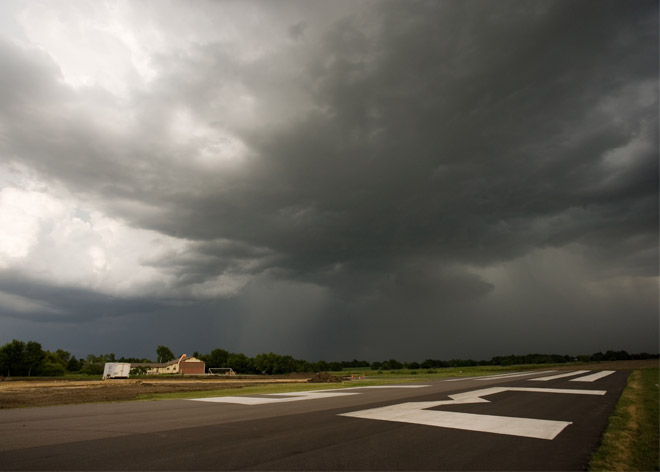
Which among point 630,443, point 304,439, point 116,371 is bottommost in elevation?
point 116,371

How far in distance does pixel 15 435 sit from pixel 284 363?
14038 centimetres

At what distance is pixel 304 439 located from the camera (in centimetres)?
1034

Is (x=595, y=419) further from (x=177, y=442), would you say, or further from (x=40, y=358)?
(x=40, y=358)

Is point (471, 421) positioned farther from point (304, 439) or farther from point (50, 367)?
point (50, 367)

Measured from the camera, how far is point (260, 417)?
14.6 metres

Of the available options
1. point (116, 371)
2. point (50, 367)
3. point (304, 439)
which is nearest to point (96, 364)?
point (50, 367)

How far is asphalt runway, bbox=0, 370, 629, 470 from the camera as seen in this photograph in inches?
317

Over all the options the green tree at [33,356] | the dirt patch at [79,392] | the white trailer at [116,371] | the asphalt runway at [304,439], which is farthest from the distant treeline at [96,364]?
the asphalt runway at [304,439]

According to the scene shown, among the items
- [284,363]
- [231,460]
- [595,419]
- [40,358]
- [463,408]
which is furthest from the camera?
[284,363]

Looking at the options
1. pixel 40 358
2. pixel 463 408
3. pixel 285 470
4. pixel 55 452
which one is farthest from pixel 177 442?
pixel 40 358

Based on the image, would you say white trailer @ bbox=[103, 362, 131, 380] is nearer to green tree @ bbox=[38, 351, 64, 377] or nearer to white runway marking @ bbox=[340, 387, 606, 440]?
green tree @ bbox=[38, 351, 64, 377]

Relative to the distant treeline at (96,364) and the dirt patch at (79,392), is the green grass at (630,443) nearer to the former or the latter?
the dirt patch at (79,392)

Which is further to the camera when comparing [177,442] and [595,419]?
[595,419]

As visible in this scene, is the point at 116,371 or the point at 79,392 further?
A: the point at 116,371
